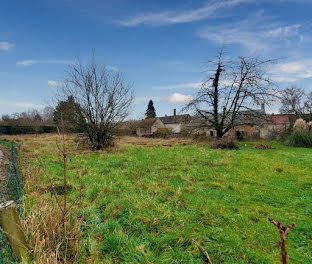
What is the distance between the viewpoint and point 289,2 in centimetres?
797

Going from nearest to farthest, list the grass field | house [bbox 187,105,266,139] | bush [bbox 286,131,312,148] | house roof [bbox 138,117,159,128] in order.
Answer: the grass field < bush [bbox 286,131,312,148] < house [bbox 187,105,266,139] < house roof [bbox 138,117,159,128]

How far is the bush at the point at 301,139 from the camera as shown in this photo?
14641 mm

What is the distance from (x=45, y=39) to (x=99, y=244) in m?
12.3

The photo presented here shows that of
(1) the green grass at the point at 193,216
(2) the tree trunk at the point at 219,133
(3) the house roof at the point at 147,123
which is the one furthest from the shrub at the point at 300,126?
(3) the house roof at the point at 147,123

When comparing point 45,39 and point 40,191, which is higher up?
point 45,39

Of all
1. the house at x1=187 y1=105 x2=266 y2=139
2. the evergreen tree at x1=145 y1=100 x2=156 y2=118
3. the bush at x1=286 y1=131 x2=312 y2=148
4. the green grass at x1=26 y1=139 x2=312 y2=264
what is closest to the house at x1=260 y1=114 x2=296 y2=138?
the house at x1=187 y1=105 x2=266 y2=139

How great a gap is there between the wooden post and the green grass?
2.20ft

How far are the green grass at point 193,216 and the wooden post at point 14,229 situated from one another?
26.4 inches

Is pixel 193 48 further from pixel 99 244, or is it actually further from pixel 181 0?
pixel 99 244

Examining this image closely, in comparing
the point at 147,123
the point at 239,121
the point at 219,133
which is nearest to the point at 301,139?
the point at 239,121

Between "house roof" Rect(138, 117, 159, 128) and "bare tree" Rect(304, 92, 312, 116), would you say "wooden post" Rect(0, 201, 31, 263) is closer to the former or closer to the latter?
"bare tree" Rect(304, 92, 312, 116)

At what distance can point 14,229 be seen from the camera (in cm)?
211

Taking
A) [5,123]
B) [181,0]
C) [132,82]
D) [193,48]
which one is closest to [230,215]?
[181,0]

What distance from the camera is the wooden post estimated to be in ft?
6.72
